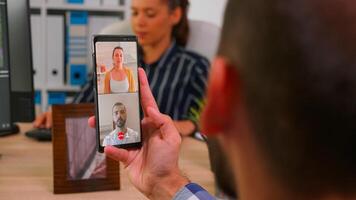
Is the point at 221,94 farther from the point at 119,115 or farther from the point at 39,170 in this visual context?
the point at 39,170

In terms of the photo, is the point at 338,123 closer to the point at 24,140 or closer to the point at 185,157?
the point at 185,157

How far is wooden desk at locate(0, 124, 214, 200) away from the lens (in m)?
1.20

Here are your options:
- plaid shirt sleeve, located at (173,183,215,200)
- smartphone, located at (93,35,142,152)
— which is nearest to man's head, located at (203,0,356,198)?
plaid shirt sleeve, located at (173,183,215,200)

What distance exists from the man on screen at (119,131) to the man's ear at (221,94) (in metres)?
0.55

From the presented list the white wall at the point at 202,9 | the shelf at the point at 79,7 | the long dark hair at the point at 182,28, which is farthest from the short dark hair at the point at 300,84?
the white wall at the point at 202,9

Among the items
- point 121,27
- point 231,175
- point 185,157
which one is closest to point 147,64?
point 121,27

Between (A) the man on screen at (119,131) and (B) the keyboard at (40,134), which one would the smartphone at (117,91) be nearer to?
(A) the man on screen at (119,131)

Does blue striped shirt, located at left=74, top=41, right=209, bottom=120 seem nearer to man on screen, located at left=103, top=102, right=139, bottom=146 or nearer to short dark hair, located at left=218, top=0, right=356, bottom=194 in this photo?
man on screen, located at left=103, top=102, right=139, bottom=146

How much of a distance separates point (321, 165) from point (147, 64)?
6.90 feet

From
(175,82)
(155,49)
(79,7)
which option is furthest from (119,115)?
(79,7)

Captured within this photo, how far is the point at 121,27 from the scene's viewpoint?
2.76 m

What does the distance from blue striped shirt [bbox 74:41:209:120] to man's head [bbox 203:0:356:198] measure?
1864 mm

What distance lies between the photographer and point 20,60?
1477 mm

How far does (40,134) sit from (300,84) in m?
1.42
